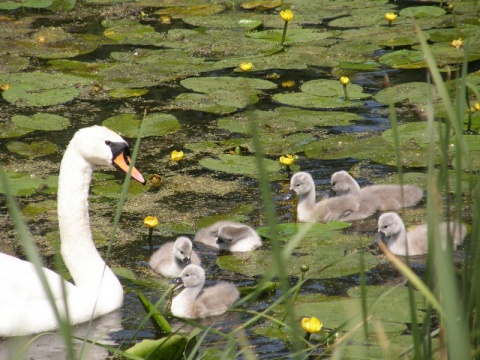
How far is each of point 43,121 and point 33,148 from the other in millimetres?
420

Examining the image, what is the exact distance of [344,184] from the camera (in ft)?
17.8

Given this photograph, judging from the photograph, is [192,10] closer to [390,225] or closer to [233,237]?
[233,237]

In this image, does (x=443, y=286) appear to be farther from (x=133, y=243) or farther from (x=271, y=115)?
(x=271, y=115)

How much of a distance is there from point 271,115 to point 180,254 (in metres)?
2.33

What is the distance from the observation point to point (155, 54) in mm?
8352

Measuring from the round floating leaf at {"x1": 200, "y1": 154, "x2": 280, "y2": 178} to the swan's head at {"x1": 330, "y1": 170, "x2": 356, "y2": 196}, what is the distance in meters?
0.47

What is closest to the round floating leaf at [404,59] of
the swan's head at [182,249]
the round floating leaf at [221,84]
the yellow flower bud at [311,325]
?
the round floating leaf at [221,84]

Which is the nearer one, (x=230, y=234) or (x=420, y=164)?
(x=230, y=234)

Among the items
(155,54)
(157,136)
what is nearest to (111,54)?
(155,54)

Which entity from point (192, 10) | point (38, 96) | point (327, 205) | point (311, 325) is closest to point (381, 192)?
point (327, 205)

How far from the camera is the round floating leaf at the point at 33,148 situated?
244 inches

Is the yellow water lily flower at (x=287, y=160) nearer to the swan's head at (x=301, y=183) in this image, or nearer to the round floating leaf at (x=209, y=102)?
the swan's head at (x=301, y=183)

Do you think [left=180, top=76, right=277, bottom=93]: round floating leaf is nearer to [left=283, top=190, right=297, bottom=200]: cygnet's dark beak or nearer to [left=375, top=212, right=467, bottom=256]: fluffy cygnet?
[left=283, top=190, right=297, bottom=200]: cygnet's dark beak

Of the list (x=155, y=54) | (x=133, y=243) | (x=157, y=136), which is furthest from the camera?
(x=155, y=54)
